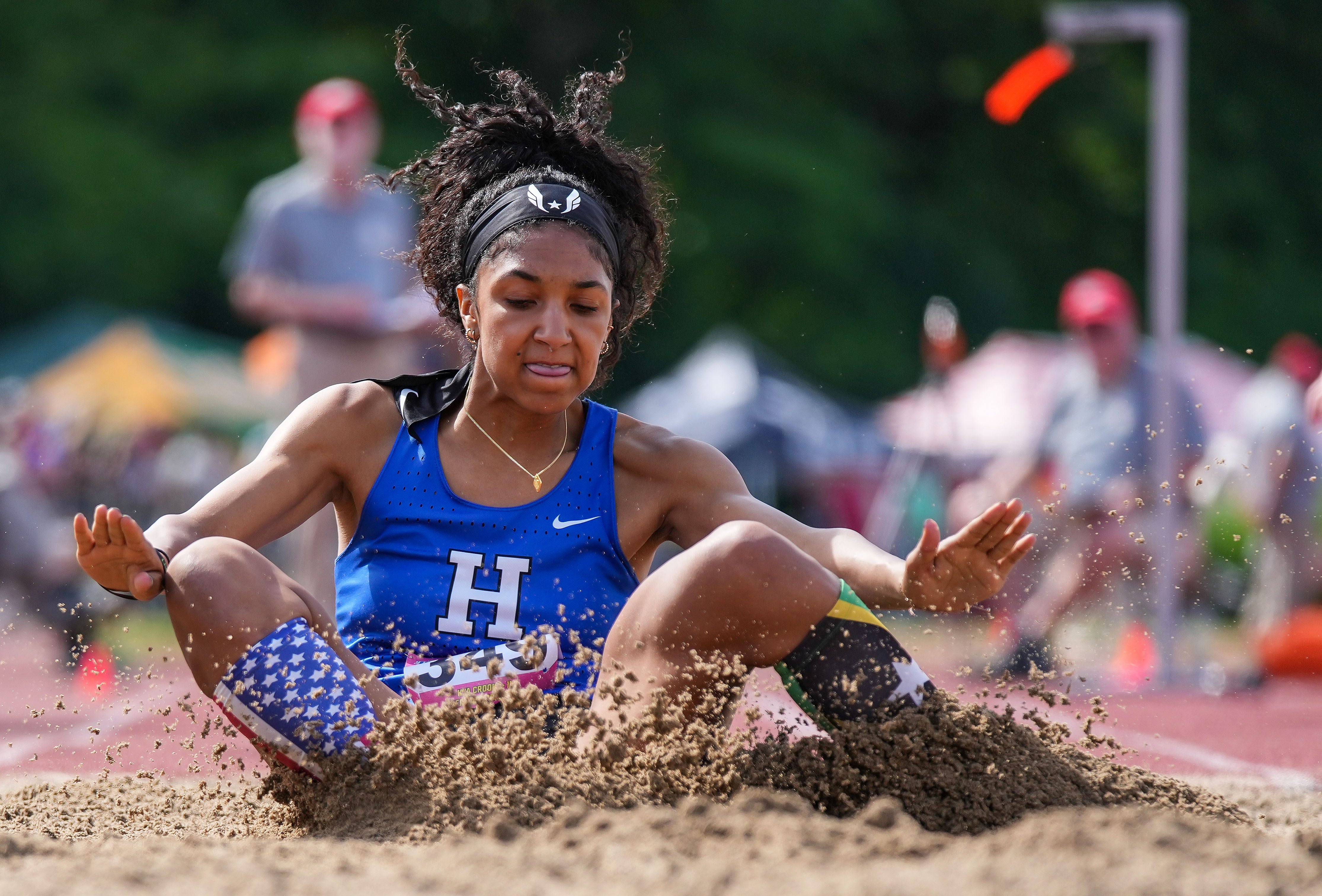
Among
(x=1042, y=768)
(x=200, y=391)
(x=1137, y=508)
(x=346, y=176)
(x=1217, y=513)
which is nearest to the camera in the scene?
(x=1042, y=768)

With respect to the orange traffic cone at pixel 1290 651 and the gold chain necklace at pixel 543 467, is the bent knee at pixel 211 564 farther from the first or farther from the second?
the orange traffic cone at pixel 1290 651

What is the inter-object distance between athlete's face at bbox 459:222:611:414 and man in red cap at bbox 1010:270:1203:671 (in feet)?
15.8

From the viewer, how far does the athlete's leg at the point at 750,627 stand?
263 centimetres

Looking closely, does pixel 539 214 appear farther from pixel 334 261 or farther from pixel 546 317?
pixel 334 261

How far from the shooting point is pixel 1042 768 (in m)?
2.79

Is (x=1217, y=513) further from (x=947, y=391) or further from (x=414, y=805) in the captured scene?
(x=414, y=805)

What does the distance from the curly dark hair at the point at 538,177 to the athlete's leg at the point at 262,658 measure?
40.0 inches

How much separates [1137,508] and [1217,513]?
3087 millimetres

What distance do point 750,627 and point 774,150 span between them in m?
17.4

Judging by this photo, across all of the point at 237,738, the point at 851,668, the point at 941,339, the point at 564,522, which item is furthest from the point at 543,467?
the point at 941,339

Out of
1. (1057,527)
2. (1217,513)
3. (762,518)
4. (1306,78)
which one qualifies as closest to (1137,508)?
(1057,527)

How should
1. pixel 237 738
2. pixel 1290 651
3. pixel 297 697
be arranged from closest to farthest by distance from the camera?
pixel 297 697
pixel 237 738
pixel 1290 651

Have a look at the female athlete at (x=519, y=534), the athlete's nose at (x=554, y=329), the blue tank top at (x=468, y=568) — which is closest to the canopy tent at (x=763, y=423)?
the female athlete at (x=519, y=534)

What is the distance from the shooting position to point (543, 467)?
130 inches
